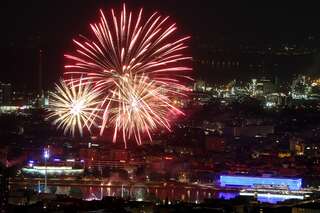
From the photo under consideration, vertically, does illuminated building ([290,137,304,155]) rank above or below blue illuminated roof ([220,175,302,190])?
above

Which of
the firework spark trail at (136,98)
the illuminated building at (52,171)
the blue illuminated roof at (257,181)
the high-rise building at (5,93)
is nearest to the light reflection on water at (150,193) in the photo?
the blue illuminated roof at (257,181)

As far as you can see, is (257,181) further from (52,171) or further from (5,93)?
(5,93)

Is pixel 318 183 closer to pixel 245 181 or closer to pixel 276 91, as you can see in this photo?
pixel 245 181

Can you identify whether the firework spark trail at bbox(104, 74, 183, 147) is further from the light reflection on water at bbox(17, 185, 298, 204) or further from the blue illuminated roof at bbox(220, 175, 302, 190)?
the blue illuminated roof at bbox(220, 175, 302, 190)

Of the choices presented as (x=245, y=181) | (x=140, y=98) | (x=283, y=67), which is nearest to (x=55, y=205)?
(x=140, y=98)

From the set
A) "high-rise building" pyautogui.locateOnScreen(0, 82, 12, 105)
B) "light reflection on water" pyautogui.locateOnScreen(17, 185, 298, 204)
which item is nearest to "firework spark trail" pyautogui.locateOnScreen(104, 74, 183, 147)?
"light reflection on water" pyautogui.locateOnScreen(17, 185, 298, 204)

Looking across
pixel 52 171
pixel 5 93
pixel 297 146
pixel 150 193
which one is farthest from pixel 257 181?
pixel 5 93

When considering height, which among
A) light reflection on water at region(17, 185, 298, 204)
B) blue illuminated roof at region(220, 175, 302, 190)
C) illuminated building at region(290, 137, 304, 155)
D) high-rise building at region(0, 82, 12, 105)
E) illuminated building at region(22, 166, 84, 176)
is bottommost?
light reflection on water at region(17, 185, 298, 204)
